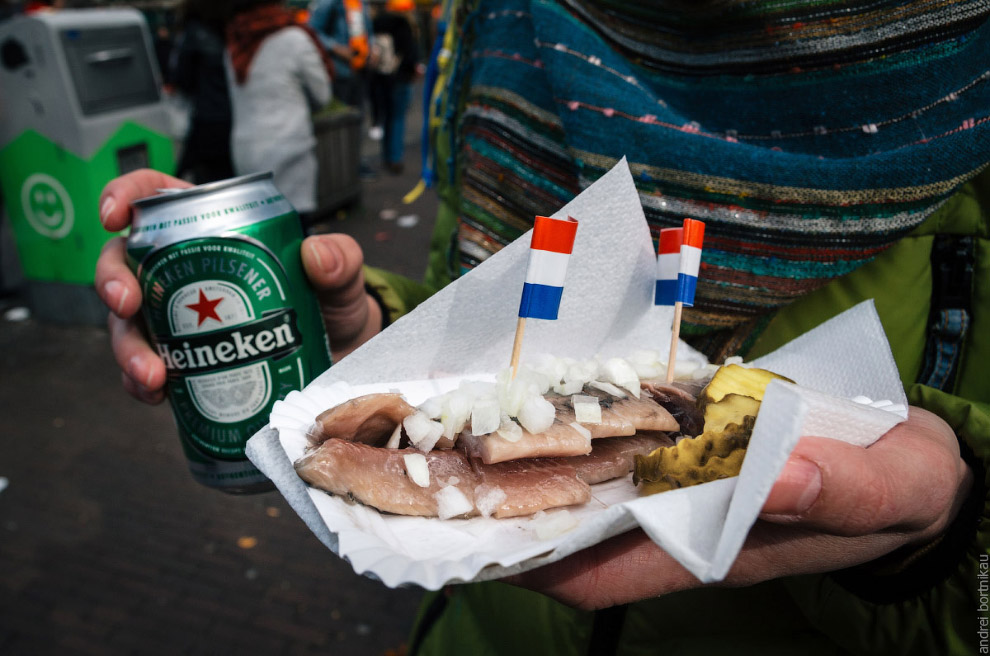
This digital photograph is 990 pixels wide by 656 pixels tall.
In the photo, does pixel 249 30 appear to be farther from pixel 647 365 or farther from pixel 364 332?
pixel 647 365

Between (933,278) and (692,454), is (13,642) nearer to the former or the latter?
(692,454)

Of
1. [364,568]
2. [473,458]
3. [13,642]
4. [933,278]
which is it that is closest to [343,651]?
[13,642]

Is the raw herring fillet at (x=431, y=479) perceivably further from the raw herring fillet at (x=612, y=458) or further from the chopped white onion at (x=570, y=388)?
the chopped white onion at (x=570, y=388)

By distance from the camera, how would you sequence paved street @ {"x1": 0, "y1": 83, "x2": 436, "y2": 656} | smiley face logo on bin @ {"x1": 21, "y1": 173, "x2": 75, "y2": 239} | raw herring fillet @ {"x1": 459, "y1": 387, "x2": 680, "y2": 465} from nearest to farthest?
1. raw herring fillet @ {"x1": 459, "y1": 387, "x2": 680, "y2": 465}
2. paved street @ {"x1": 0, "y1": 83, "x2": 436, "y2": 656}
3. smiley face logo on bin @ {"x1": 21, "y1": 173, "x2": 75, "y2": 239}

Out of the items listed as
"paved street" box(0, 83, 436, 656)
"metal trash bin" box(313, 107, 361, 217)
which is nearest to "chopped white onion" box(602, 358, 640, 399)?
"paved street" box(0, 83, 436, 656)

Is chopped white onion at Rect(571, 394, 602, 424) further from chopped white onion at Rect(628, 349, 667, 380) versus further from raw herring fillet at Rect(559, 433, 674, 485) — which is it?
chopped white onion at Rect(628, 349, 667, 380)

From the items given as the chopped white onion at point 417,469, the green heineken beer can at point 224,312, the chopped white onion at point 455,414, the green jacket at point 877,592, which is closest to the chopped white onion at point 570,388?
the chopped white onion at point 455,414
